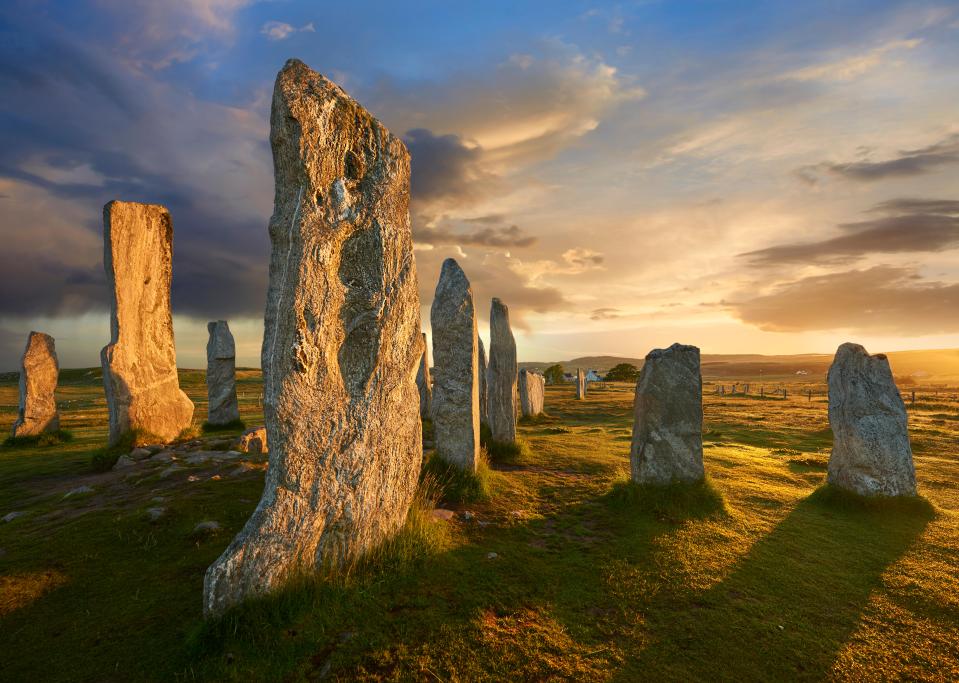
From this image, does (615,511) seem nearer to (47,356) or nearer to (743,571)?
(743,571)

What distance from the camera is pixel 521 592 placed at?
5.56m

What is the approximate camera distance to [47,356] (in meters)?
16.5

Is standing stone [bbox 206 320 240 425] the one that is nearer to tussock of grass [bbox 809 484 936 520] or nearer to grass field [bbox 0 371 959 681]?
A: grass field [bbox 0 371 959 681]

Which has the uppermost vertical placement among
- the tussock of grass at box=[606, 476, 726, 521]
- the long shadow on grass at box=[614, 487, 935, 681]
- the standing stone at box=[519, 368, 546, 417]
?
the standing stone at box=[519, 368, 546, 417]

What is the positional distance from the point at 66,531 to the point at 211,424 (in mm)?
11092

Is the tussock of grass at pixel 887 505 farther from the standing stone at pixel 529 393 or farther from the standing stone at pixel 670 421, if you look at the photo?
the standing stone at pixel 529 393

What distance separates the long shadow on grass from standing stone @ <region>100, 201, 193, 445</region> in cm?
1349

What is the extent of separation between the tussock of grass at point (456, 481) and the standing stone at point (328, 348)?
2.47 metres

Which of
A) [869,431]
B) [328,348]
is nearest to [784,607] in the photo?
[869,431]

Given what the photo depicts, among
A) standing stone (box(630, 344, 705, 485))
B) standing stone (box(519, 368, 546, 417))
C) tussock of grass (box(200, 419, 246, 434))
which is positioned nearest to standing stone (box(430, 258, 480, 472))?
standing stone (box(630, 344, 705, 485))

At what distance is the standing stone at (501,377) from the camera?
12.8m

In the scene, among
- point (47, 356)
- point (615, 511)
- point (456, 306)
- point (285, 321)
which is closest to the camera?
point (285, 321)

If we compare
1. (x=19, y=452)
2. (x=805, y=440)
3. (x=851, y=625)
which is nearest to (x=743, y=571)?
(x=851, y=625)

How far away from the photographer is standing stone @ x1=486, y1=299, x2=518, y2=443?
12.8 meters
